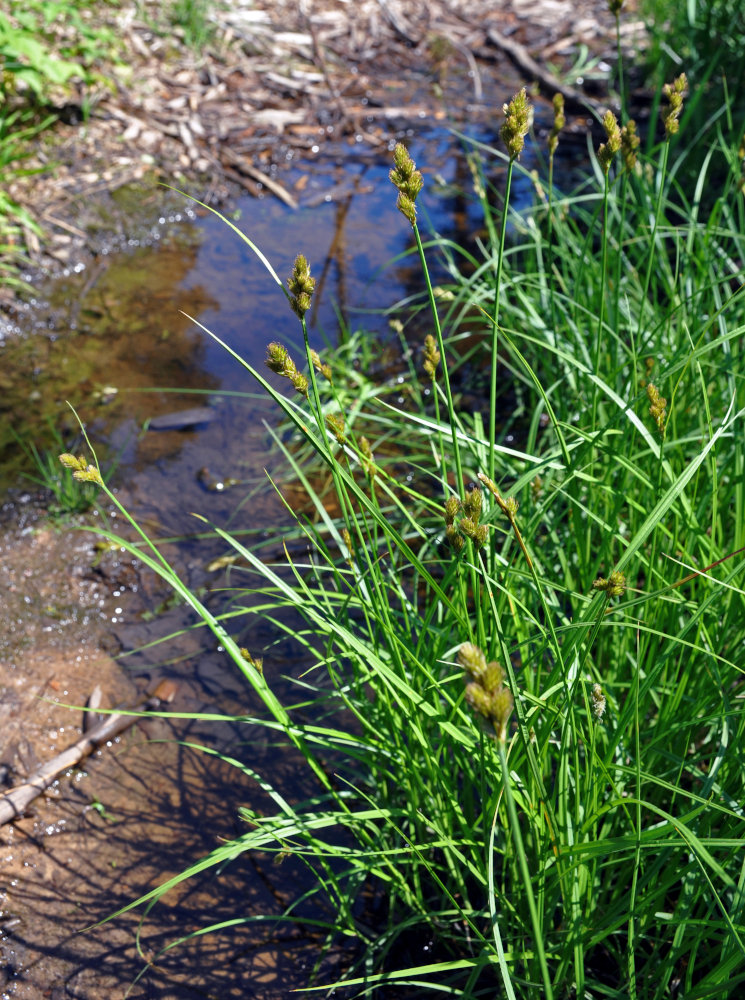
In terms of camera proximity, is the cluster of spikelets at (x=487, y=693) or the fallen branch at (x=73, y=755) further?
the fallen branch at (x=73, y=755)

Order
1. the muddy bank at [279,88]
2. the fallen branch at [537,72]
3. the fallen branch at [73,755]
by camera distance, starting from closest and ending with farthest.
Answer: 1. the fallen branch at [73,755]
2. the muddy bank at [279,88]
3. the fallen branch at [537,72]

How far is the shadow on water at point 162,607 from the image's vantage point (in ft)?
5.38

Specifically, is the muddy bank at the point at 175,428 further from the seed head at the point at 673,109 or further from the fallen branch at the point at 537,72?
the seed head at the point at 673,109

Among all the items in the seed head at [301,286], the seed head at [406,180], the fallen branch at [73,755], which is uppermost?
the seed head at [406,180]

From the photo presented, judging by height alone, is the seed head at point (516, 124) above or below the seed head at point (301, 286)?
above

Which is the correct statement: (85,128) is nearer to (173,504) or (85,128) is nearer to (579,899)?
(173,504)

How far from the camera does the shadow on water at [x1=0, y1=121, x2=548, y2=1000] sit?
1640 mm

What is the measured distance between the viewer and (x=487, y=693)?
65cm

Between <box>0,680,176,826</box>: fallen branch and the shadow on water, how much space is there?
0.03 m

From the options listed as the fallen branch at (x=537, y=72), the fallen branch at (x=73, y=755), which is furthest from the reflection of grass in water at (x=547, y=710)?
the fallen branch at (x=537, y=72)

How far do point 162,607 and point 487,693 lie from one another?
1942 mm

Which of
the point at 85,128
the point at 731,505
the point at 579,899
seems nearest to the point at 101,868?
the point at 579,899

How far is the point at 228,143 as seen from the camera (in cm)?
479

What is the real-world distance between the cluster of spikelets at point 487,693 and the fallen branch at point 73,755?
51.4 inches
